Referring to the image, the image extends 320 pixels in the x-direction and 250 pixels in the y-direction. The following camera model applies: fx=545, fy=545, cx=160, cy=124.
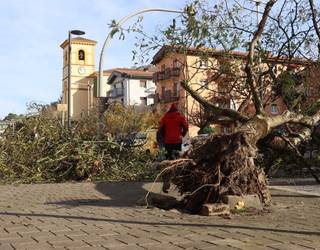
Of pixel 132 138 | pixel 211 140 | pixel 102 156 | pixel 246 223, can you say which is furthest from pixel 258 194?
pixel 132 138

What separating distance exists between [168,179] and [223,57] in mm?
4250

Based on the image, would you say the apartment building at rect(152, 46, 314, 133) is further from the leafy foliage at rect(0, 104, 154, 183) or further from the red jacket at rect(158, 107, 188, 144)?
the leafy foliage at rect(0, 104, 154, 183)

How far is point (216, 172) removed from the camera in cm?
871

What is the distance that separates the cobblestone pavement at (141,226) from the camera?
19.3 feet

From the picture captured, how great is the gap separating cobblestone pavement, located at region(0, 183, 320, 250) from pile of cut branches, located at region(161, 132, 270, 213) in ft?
1.57

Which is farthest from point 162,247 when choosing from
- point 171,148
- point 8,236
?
point 171,148

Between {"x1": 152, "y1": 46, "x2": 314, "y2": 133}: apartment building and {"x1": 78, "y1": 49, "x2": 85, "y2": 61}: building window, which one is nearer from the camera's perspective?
{"x1": 152, "y1": 46, "x2": 314, "y2": 133}: apartment building

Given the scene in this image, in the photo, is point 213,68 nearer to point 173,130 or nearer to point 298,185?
point 173,130

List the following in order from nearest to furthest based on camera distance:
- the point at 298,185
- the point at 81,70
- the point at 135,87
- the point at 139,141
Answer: the point at 298,185 → the point at 139,141 → the point at 81,70 → the point at 135,87

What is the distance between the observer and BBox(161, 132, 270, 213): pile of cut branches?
28.5ft

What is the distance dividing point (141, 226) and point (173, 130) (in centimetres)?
620

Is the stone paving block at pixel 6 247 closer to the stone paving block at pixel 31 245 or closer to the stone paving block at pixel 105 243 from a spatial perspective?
the stone paving block at pixel 31 245

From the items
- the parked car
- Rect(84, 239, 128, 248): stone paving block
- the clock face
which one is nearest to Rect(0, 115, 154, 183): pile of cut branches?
the parked car

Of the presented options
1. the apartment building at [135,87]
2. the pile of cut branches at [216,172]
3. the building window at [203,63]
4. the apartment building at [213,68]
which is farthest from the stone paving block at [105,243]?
the apartment building at [135,87]
